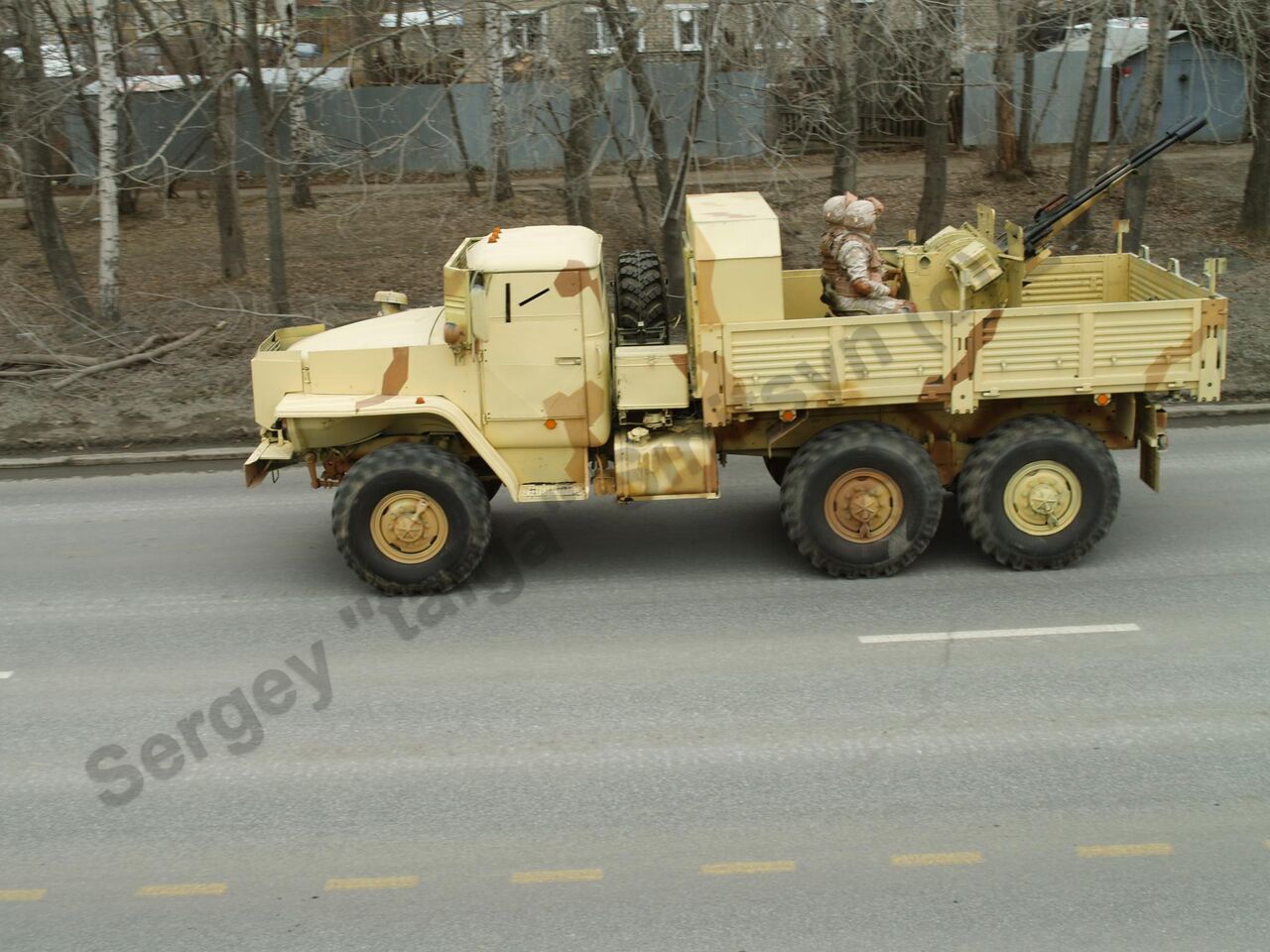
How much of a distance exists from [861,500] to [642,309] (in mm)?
2146

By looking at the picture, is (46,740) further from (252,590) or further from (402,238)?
(402,238)

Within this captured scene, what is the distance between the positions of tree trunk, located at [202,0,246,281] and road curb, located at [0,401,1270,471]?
582cm

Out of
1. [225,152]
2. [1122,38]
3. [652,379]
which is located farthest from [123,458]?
[1122,38]

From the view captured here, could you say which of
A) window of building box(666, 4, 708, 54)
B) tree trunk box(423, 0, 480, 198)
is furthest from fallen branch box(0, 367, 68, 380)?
window of building box(666, 4, 708, 54)

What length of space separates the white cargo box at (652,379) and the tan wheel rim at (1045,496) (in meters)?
2.29

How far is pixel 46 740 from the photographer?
7160mm

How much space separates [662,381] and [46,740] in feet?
14.0

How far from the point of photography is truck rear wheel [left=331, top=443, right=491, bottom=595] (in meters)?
8.66

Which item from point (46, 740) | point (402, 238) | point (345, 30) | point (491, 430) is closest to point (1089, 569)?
point (491, 430)

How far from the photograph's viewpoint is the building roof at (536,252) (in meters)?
8.60

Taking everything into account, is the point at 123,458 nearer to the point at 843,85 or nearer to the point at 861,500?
the point at 861,500

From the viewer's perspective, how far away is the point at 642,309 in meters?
9.62

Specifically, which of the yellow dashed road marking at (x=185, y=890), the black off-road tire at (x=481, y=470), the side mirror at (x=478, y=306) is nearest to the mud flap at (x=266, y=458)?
the black off-road tire at (x=481, y=470)

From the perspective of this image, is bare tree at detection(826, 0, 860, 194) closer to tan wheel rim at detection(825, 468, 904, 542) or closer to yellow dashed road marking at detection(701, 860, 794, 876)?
tan wheel rim at detection(825, 468, 904, 542)
